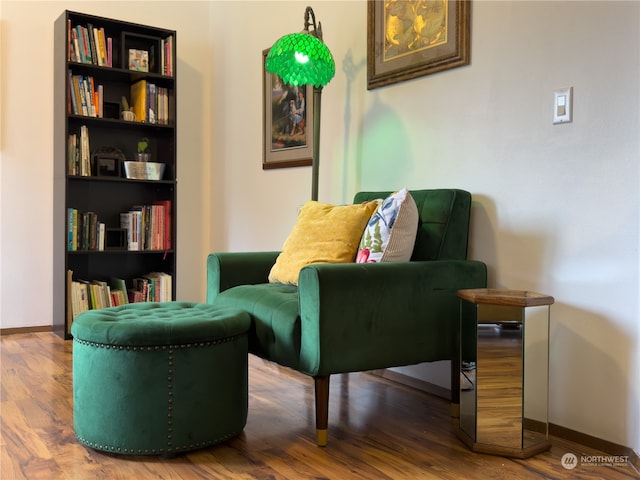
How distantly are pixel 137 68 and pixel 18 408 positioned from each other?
2582 mm

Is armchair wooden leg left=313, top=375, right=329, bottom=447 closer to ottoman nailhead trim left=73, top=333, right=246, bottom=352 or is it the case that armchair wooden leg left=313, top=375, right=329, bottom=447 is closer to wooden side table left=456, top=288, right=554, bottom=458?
ottoman nailhead trim left=73, top=333, right=246, bottom=352

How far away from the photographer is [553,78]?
234 centimetres

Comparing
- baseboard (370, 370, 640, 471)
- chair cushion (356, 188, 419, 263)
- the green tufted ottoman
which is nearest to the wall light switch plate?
chair cushion (356, 188, 419, 263)

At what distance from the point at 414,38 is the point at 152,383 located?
1931 mm

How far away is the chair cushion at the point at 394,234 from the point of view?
7.93 feet

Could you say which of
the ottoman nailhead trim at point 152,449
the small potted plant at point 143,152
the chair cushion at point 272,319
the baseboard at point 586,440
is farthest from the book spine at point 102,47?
the baseboard at point 586,440

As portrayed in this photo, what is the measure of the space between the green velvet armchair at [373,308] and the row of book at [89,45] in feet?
7.41

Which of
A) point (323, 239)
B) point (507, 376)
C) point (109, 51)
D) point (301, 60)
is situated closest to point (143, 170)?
point (109, 51)

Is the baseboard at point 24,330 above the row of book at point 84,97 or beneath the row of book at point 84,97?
beneath

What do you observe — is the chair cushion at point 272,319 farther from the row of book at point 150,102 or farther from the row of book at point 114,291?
the row of book at point 150,102

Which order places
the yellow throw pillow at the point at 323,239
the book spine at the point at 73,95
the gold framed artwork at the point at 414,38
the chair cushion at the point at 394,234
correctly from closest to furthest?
the chair cushion at the point at 394,234 → the yellow throw pillow at the point at 323,239 → the gold framed artwork at the point at 414,38 → the book spine at the point at 73,95

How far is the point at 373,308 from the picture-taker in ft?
7.22

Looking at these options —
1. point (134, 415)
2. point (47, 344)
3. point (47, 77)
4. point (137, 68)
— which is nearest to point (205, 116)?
point (137, 68)

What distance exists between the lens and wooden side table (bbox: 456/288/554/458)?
2.08 m
